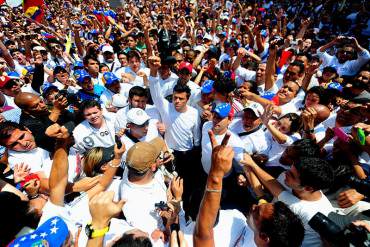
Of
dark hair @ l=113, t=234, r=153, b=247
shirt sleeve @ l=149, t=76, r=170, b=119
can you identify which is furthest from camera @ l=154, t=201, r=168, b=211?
shirt sleeve @ l=149, t=76, r=170, b=119

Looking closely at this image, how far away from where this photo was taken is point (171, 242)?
1.83 m

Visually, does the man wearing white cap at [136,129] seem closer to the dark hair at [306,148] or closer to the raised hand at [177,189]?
the raised hand at [177,189]

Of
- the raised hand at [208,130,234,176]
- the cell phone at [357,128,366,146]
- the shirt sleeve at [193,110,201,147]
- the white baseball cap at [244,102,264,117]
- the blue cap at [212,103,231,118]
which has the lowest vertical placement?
the shirt sleeve at [193,110,201,147]

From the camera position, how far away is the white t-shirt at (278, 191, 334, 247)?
1.87 metres

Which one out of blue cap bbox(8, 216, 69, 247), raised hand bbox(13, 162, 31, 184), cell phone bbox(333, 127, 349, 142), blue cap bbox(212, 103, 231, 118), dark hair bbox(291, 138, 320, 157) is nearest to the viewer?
blue cap bbox(8, 216, 69, 247)

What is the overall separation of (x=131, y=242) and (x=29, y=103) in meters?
2.76

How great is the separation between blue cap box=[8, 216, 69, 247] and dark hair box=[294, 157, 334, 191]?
1762 mm

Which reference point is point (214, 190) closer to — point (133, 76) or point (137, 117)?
point (137, 117)

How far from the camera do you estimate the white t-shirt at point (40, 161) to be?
2.50 m

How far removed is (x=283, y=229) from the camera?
1.55 metres

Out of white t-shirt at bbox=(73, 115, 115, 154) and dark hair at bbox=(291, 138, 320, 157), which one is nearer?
dark hair at bbox=(291, 138, 320, 157)

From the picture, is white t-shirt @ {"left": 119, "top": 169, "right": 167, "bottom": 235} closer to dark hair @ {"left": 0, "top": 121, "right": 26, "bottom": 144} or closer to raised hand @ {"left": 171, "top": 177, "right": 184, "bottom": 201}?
raised hand @ {"left": 171, "top": 177, "right": 184, "bottom": 201}

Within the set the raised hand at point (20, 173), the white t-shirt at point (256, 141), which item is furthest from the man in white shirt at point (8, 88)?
the white t-shirt at point (256, 141)

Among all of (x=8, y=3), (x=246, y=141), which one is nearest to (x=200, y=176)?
(x=246, y=141)
